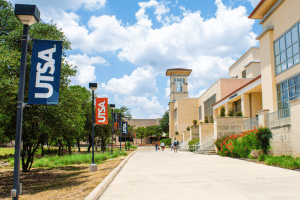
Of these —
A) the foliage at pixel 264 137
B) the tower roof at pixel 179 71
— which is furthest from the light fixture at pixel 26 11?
the tower roof at pixel 179 71

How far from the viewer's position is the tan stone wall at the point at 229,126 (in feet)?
77.2

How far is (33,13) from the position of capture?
5387 millimetres

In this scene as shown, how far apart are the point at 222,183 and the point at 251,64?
31.0 m

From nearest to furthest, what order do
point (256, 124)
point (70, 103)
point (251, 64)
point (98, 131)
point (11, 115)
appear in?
point (11, 115), point (70, 103), point (256, 124), point (251, 64), point (98, 131)

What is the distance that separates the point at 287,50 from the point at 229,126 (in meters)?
8.63

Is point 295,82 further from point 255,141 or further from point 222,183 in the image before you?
point 222,183

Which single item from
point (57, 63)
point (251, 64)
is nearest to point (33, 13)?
point (57, 63)

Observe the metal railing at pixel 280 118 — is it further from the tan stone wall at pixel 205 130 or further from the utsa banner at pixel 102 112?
the tan stone wall at pixel 205 130

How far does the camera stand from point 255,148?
16.4 meters

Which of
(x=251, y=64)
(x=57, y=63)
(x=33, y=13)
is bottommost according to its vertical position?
Result: (x=57, y=63)

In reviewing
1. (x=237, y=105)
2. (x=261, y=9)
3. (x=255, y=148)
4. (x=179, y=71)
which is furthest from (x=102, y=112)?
(x=179, y=71)

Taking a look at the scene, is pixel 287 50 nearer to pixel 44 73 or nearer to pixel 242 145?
pixel 242 145

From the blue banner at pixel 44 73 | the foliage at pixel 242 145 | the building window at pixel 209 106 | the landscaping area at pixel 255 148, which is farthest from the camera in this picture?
the building window at pixel 209 106

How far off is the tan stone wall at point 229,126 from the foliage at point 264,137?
795cm
